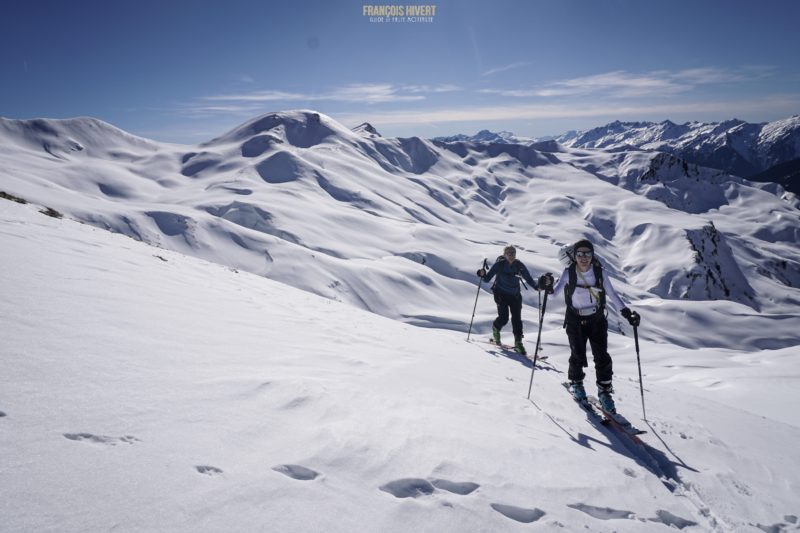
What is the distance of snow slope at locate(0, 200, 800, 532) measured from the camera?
8.50ft

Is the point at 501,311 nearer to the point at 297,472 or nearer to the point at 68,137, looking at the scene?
the point at 297,472

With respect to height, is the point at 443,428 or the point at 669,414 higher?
the point at 443,428

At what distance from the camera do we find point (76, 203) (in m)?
33.5

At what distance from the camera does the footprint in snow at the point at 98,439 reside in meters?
2.79

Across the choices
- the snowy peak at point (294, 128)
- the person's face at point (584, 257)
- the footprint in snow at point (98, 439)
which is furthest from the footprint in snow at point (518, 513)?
the snowy peak at point (294, 128)

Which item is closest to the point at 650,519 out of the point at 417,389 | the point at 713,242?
the point at 417,389

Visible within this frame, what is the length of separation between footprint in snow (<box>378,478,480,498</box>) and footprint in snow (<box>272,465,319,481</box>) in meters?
0.56

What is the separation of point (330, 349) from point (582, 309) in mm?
4503

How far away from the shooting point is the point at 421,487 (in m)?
3.33

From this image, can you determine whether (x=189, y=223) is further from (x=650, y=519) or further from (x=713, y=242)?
(x=713, y=242)

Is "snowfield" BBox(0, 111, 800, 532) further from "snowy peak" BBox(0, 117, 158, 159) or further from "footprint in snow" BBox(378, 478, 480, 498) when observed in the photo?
"snowy peak" BBox(0, 117, 158, 159)

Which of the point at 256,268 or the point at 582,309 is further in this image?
the point at 256,268

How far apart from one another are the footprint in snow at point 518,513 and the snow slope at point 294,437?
0.02 m

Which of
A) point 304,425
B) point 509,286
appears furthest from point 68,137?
point 304,425
